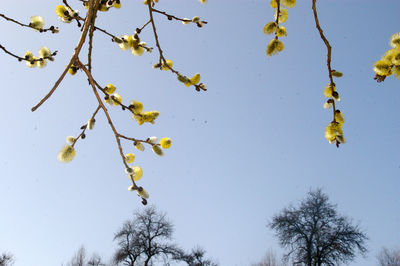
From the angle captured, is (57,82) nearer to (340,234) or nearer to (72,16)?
(72,16)

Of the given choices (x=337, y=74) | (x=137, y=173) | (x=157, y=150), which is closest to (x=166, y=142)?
(x=157, y=150)

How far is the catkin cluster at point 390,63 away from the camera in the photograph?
2.96 ft

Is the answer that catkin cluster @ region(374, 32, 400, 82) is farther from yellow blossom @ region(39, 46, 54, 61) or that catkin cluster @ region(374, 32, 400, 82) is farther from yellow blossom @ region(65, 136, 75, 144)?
yellow blossom @ region(39, 46, 54, 61)

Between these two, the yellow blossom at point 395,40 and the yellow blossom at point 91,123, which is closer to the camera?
the yellow blossom at point 395,40

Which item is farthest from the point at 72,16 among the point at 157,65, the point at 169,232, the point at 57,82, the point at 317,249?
the point at 169,232

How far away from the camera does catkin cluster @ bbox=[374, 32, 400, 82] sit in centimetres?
90

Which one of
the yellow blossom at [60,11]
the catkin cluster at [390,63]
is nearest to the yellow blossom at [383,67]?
the catkin cluster at [390,63]

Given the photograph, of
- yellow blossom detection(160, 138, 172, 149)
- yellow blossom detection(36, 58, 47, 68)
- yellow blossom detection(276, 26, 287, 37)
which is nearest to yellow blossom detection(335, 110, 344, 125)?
yellow blossom detection(276, 26, 287, 37)

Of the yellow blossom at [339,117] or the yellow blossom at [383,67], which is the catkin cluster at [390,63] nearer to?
the yellow blossom at [383,67]

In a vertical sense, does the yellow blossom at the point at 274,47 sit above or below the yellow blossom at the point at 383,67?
above

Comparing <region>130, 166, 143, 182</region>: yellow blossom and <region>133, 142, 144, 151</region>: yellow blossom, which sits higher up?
<region>133, 142, 144, 151</region>: yellow blossom

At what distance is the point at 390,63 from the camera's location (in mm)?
913

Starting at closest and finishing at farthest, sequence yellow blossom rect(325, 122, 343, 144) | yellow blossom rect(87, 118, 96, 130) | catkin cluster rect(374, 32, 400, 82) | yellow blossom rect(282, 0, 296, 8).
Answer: catkin cluster rect(374, 32, 400, 82)
yellow blossom rect(325, 122, 343, 144)
yellow blossom rect(87, 118, 96, 130)
yellow blossom rect(282, 0, 296, 8)

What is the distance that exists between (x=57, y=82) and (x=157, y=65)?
73cm
